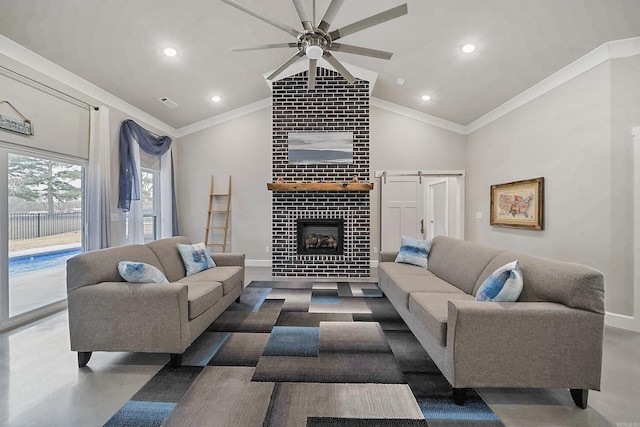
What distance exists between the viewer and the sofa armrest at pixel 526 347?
5.31 ft

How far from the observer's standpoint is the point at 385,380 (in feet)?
6.26

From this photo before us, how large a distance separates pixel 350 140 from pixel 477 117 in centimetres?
243

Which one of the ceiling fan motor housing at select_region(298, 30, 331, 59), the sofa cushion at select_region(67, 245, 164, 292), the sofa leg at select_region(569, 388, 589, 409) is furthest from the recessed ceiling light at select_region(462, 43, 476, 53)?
the sofa cushion at select_region(67, 245, 164, 292)

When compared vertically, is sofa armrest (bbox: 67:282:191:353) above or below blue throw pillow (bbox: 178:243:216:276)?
below

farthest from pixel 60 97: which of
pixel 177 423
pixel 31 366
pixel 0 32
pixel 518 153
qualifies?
pixel 518 153

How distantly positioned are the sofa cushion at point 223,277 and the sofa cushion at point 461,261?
2.37m

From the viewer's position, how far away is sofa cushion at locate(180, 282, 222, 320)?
2.19 meters

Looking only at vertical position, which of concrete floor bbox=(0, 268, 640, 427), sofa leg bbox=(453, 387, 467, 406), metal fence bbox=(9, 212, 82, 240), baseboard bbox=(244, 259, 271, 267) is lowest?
concrete floor bbox=(0, 268, 640, 427)

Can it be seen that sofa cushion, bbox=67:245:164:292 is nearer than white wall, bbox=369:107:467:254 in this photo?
Yes

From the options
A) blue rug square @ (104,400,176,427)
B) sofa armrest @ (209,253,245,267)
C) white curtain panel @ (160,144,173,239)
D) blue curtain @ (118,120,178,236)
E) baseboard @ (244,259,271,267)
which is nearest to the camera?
blue rug square @ (104,400,176,427)

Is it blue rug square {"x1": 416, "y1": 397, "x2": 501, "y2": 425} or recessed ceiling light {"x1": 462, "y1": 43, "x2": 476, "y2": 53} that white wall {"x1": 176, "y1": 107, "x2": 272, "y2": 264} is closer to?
recessed ceiling light {"x1": 462, "y1": 43, "x2": 476, "y2": 53}

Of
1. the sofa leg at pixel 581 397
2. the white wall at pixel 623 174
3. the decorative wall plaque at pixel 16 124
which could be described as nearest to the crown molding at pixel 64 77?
the decorative wall plaque at pixel 16 124

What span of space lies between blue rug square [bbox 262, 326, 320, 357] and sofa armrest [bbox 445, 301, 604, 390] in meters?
1.14

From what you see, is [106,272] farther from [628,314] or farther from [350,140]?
[628,314]
